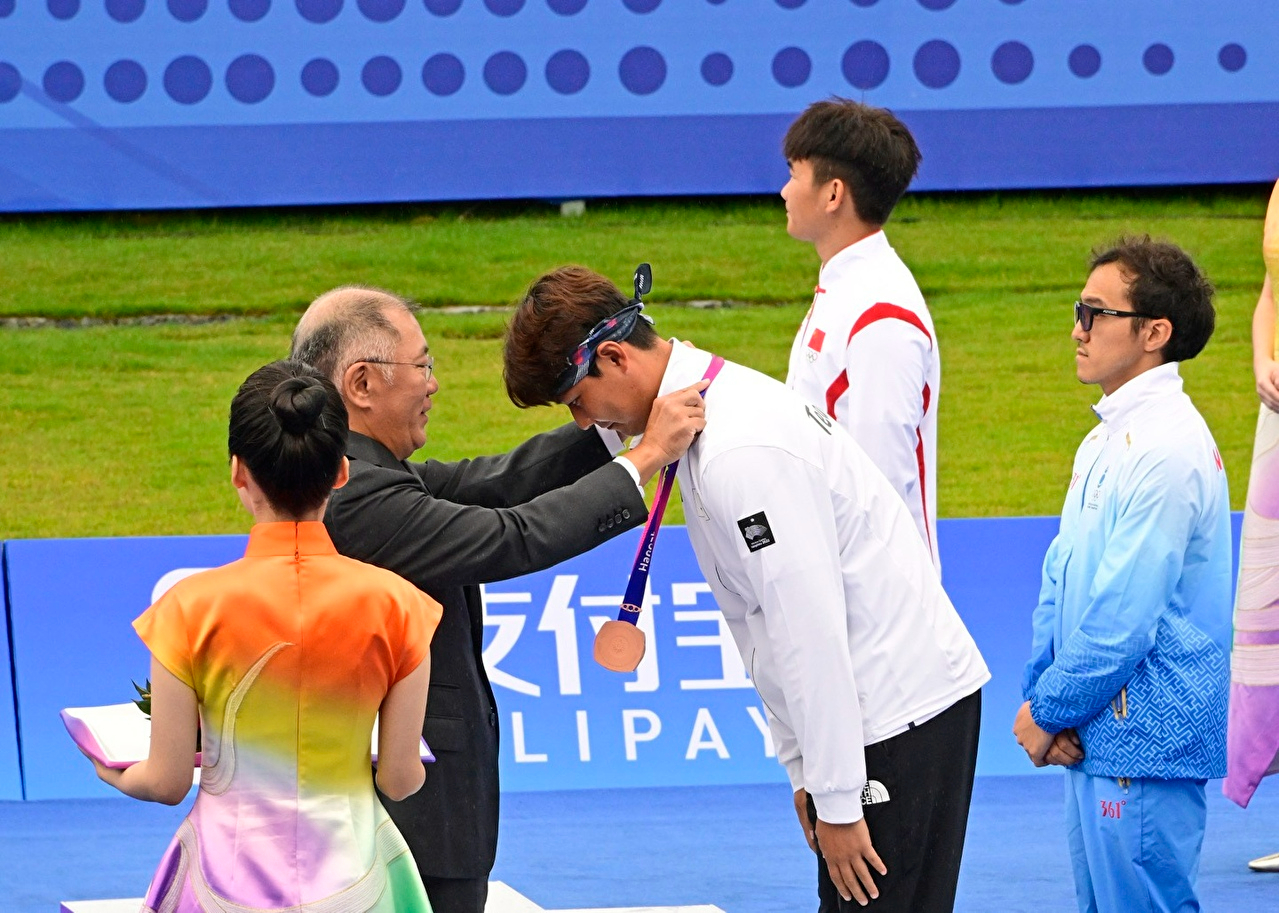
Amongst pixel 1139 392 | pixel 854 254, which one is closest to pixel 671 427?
pixel 1139 392

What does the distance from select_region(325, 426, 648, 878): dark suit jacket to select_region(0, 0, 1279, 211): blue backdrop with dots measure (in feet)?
20.3

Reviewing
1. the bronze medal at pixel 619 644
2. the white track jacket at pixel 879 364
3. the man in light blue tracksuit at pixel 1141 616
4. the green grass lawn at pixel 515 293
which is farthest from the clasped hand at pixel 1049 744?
the green grass lawn at pixel 515 293

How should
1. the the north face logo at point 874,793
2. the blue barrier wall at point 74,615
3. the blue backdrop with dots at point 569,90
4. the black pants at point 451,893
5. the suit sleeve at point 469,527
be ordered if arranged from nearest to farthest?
the the north face logo at point 874,793 → the suit sleeve at point 469,527 → the black pants at point 451,893 → the blue barrier wall at point 74,615 → the blue backdrop with dots at point 569,90

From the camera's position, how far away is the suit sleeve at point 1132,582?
2.96m

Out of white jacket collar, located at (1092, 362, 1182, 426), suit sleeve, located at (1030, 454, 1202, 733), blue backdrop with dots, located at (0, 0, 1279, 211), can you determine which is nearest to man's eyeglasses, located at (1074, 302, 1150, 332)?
white jacket collar, located at (1092, 362, 1182, 426)

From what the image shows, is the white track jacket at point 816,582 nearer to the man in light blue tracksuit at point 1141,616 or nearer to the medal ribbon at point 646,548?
the medal ribbon at point 646,548

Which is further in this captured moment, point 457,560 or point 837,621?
point 457,560

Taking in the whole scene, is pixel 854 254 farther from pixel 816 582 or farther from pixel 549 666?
pixel 549 666

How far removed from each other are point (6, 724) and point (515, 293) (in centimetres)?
488

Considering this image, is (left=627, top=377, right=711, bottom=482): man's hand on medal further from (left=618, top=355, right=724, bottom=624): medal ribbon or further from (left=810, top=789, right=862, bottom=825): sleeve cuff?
(left=810, top=789, right=862, bottom=825): sleeve cuff

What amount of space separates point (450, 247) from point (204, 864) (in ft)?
25.3

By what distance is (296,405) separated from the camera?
2.16m

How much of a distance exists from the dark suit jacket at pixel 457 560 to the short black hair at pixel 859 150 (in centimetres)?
135

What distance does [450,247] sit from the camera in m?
9.65
